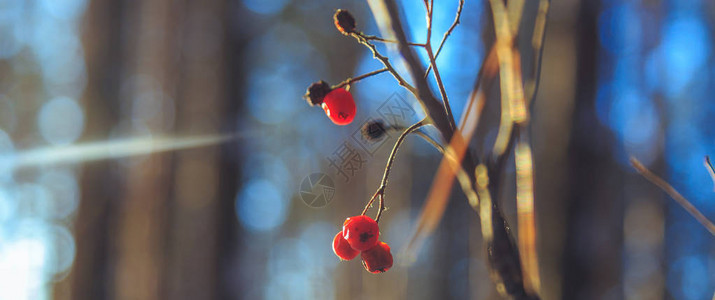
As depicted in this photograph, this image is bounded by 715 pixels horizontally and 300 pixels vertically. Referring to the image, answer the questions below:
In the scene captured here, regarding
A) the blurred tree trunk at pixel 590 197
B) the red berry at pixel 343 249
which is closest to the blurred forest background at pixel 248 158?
the blurred tree trunk at pixel 590 197

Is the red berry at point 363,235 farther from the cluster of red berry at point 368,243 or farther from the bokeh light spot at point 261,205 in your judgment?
the bokeh light spot at point 261,205

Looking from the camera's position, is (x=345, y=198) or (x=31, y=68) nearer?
(x=345, y=198)

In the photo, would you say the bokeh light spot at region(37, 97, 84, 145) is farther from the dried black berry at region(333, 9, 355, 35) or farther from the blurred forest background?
the dried black berry at region(333, 9, 355, 35)

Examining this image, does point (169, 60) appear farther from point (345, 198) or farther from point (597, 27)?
point (597, 27)

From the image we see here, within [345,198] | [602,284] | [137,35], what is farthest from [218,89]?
[602,284]

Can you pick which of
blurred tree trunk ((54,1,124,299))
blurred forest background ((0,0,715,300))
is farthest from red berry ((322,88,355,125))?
blurred tree trunk ((54,1,124,299))

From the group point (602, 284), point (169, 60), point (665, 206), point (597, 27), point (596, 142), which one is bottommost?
point (602, 284)

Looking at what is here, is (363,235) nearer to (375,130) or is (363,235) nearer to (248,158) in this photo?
(375,130)
